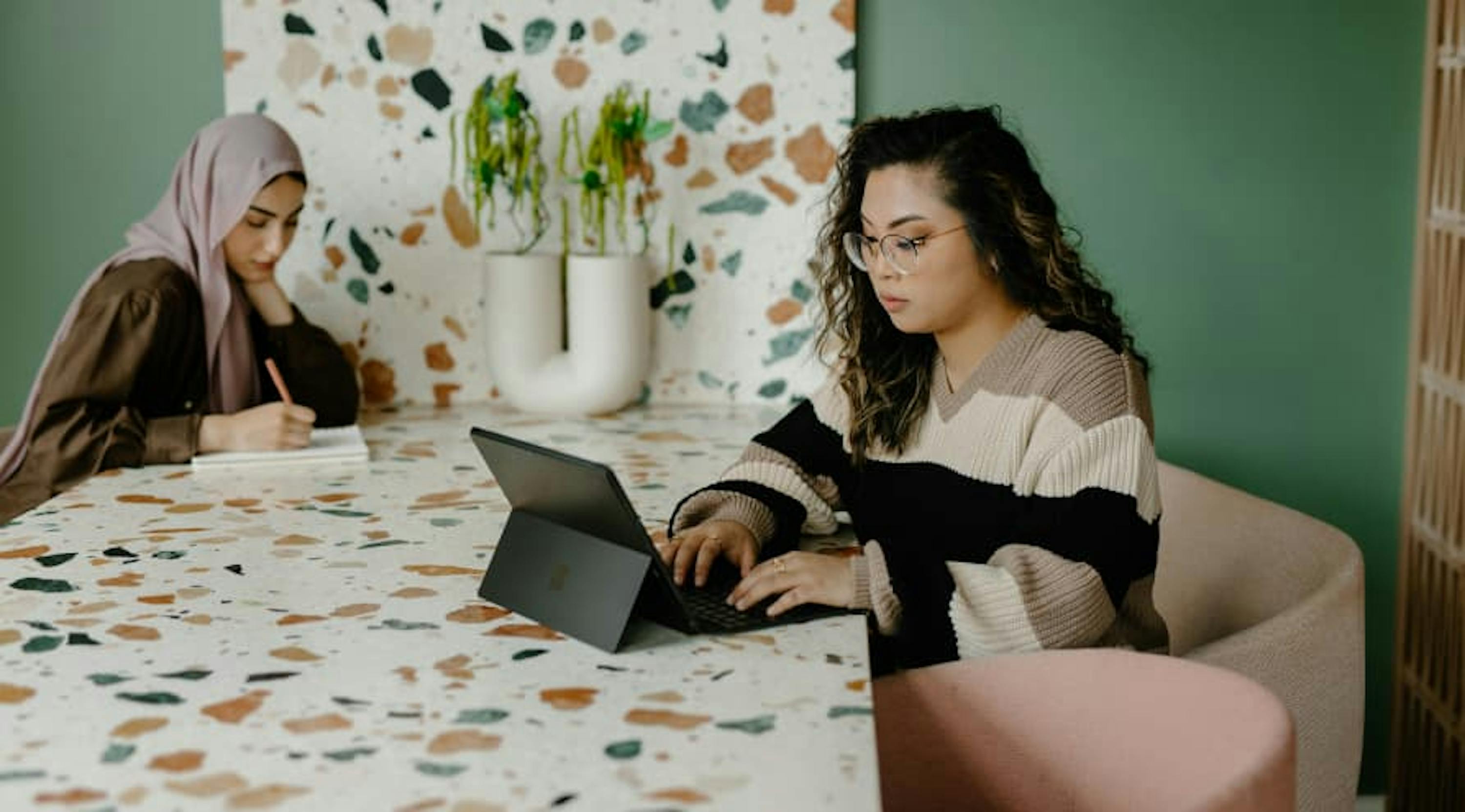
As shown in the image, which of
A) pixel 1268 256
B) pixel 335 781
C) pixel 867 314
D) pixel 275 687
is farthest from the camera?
pixel 1268 256

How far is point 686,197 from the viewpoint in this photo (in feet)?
8.65

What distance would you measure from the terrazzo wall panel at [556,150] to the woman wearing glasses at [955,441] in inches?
25.3

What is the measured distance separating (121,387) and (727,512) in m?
0.94

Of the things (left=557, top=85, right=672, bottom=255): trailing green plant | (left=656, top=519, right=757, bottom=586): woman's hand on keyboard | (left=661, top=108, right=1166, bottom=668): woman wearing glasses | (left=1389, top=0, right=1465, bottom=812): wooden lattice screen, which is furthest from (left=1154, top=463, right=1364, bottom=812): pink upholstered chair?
(left=557, top=85, right=672, bottom=255): trailing green plant

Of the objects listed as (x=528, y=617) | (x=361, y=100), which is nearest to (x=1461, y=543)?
(x=528, y=617)

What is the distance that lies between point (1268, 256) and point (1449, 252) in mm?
261

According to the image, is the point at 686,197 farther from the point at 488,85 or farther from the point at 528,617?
the point at 528,617

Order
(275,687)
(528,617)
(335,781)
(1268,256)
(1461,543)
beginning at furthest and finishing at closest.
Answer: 1. (1268,256)
2. (1461,543)
3. (528,617)
4. (275,687)
5. (335,781)

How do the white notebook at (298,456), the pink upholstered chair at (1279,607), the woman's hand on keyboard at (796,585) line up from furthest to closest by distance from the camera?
the white notebook at (298,456) → the pink upholstered chair at (1279,607) → the woman's hand on keyboard at (796,585)

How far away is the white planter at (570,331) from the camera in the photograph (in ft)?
8.34

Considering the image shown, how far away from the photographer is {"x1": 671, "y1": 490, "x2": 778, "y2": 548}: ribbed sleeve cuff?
1787mm

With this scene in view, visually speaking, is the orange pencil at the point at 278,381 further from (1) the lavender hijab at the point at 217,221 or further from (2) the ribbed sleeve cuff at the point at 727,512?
(2) the ribbed sleeve cuff at the point at 727,512

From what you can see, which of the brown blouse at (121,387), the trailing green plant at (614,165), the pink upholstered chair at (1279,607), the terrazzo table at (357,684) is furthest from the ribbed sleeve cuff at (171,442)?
the pink upholstered chair at (1279,607)

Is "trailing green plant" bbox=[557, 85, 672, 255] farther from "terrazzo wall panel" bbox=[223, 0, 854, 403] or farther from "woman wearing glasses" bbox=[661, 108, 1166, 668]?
"woman wearing glasses" bbox=[661, 108, 1166, 668]
